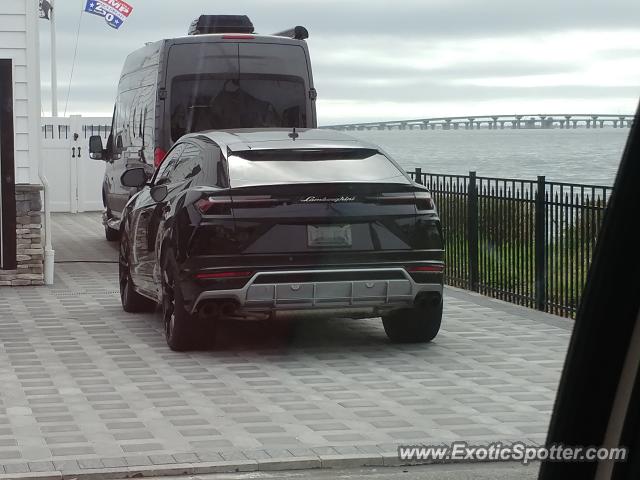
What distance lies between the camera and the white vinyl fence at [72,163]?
28.4 metres

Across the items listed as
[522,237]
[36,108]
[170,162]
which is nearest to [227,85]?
[36,108]

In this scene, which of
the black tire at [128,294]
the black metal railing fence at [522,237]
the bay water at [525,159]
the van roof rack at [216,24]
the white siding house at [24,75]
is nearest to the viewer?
the black metal railing fence at [522,237]

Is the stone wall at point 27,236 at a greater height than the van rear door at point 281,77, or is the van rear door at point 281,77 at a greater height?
→ the van rear door at point 281,77

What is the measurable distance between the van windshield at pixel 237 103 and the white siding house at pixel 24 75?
171 cm

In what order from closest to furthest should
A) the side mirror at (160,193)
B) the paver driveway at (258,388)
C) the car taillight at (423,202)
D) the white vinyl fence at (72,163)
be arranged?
1. the paver driveway at (258,388)
2. the car taillight at (423,202)
3. the side mirror at (160,193)
4. the white vinyl fence at (72,163)

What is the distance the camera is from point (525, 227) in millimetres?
13391

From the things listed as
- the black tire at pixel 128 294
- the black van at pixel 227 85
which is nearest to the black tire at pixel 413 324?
the black tire at pixel 128 294

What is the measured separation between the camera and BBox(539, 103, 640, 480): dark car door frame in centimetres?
128

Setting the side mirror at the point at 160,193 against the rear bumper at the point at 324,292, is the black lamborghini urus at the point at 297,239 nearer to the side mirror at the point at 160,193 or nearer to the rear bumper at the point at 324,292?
the rear bumper at the point at 324,292

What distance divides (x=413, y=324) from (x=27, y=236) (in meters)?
6.19

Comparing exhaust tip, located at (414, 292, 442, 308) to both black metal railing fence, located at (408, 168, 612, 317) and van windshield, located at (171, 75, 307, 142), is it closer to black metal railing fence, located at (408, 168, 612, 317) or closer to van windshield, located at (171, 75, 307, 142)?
black metal railing fence, located at (408, 168, 612, 317)

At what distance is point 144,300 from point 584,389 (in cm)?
1141

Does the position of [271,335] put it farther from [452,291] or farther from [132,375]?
[452,291]

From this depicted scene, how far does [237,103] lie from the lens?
15.8m
